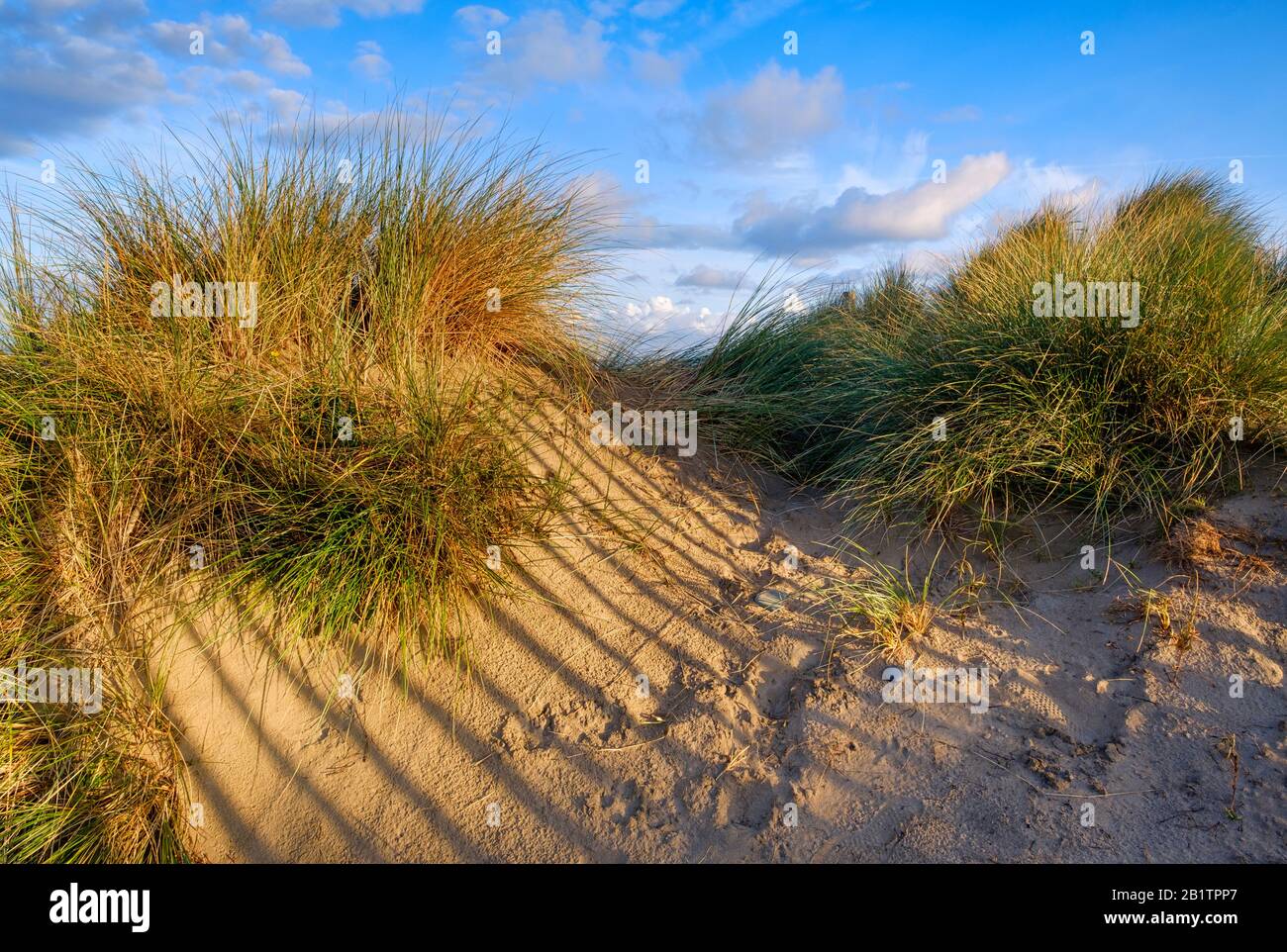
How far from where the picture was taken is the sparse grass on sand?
3553 mm

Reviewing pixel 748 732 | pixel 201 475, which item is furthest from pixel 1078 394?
pixel 201 475

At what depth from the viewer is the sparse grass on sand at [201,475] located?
3.55 meters

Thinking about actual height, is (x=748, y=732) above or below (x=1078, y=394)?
below

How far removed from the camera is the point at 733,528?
15.6ft

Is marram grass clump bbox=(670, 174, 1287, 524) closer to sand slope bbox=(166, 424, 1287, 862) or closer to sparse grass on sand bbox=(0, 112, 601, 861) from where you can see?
sand slope bbox=(166, 424, 1287, 862)

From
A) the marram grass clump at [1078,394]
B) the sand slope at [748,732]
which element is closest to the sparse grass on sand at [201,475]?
the sand slope at [748,732]

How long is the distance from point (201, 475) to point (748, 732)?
9.40ft

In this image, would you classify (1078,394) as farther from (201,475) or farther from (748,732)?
(201,475)

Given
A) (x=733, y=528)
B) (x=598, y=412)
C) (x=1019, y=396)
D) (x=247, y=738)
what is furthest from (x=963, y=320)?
(x=247, y=738)

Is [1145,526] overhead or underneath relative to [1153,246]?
underneath

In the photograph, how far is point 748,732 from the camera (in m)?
3.43

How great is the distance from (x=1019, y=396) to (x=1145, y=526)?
35.1 inches

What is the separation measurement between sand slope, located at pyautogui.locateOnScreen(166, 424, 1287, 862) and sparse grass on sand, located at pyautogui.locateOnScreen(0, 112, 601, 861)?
0.26m

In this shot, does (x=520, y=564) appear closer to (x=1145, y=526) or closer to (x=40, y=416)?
(x=40, y=416)
